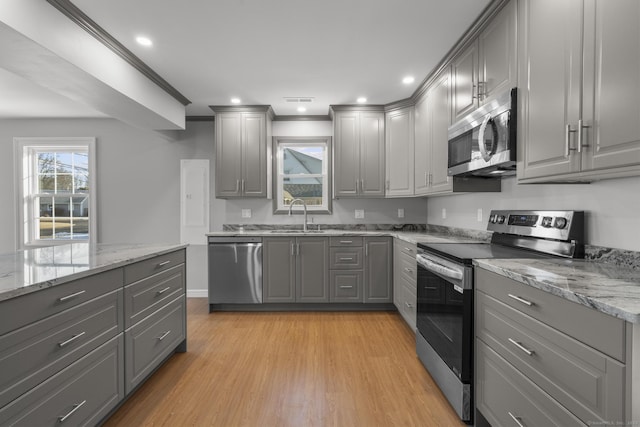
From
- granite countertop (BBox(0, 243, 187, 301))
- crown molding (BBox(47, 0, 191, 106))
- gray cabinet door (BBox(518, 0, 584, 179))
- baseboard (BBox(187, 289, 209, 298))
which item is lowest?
baseboard (BBox(187, 289, 209, 298))

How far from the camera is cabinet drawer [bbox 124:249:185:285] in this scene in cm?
197

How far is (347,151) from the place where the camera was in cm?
408

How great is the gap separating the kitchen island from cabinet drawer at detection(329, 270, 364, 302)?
1.88 metres

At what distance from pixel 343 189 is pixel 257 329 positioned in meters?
1.93

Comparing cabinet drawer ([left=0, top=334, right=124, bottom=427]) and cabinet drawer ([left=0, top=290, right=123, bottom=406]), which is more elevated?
cabinet drawer ([left=0, top=290, right=123, bottom=406])

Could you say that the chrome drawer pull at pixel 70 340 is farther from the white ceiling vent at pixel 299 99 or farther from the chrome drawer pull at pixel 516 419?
the white ceiling vent at pixel 299 99

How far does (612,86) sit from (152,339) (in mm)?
2826

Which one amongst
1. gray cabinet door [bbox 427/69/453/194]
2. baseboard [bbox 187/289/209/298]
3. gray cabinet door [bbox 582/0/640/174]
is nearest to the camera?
gray cabinet door [bbox 582/0/640/174]

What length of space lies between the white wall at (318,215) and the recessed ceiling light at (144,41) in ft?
6.76

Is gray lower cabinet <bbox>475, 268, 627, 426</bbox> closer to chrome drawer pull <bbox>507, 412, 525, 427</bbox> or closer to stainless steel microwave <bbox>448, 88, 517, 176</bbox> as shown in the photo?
chrome drawer pull <bbox>507, 412, 525, 427</bbox>

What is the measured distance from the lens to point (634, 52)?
3.78ft


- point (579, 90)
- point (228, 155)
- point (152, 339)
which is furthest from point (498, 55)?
point (228, 155)

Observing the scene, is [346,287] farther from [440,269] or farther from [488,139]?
[488,139]

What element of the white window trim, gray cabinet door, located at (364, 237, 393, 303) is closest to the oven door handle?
gray cabinet door, located at (364, 237, 393, 303)
